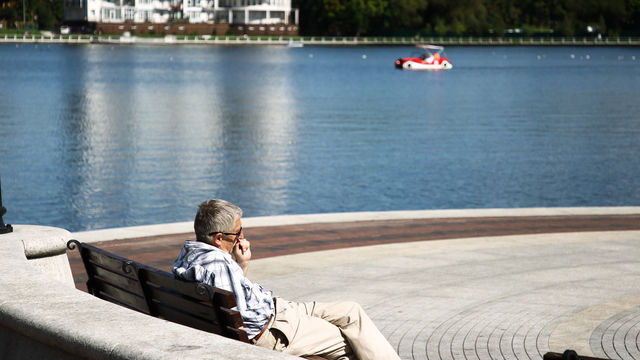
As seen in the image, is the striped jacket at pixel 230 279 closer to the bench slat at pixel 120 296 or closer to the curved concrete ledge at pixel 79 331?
the bench slat at pixel 120 296

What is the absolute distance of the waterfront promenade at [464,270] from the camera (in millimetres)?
5855

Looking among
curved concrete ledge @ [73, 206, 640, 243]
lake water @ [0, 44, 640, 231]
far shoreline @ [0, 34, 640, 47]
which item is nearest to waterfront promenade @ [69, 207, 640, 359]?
curved concrete ledge @ [73, 206, 640, 243]

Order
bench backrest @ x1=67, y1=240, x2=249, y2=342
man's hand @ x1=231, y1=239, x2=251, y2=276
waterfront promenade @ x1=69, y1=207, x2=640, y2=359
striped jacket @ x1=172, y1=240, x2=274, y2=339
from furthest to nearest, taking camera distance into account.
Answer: waterfront promenade @ x1=69, y1=207, x2=640, y2=359, man's hand @ x1=231, y1=239, x2=251, y2=276, striped jacket @ x1=172, y1=240, x2=274, y2=339, bench backrest @ x1=67, y1=240, x2=249, y2=342

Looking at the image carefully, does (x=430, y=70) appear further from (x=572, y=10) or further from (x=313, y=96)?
(x=572, y=10)

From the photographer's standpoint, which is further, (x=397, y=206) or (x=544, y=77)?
(x=544, y=77)

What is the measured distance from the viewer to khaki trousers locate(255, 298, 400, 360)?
3.76m

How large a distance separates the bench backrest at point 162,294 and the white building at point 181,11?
5222 inches

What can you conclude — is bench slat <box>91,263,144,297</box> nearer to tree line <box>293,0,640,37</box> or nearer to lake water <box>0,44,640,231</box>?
lake water <box>0,44,640,231</box>

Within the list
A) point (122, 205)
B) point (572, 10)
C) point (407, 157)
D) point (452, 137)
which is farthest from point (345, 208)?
point (572, 10)

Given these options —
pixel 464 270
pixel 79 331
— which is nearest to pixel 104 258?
pixel 79 331

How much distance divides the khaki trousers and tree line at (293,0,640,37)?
131034 mm

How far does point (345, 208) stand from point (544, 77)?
2369 inches

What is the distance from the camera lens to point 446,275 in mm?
7773

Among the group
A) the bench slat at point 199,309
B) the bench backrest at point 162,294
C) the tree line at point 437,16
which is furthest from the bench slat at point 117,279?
the tree line at point 437,16
